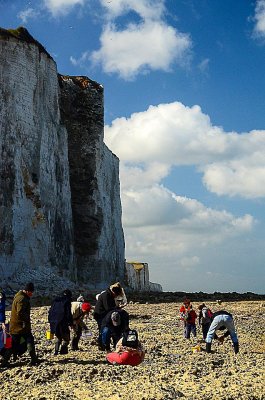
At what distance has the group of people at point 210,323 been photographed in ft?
40.0

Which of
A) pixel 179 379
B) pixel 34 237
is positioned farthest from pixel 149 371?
pixel 34 237

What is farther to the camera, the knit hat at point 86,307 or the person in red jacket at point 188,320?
the person in red jacket at point 188,320

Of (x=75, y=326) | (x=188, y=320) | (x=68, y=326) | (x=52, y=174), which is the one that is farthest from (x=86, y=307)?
(x=52, y=174)

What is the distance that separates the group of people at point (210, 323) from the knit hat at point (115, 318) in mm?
2785

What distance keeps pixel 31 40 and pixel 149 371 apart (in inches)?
1217

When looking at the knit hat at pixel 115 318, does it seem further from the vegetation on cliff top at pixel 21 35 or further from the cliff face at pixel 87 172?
the cliff face at pixel 87 172

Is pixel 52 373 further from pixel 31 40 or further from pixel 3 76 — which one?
pixel 31 40

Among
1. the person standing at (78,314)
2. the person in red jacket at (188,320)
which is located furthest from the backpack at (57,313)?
the person in red jacket at (188,320)

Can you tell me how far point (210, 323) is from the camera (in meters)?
14.1

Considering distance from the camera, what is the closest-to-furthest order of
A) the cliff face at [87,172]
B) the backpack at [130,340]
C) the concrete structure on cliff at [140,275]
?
the backpack at [130,340] < the cliff face at [87,172] < the concrete structure on cliff at [140,275]

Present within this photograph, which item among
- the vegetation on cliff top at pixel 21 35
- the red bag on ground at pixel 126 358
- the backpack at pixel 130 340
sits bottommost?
Answer: the red bag on ground at pixel 126 358

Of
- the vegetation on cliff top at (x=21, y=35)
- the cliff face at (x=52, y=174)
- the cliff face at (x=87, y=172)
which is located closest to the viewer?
the cliff face at (x=52, y=174)

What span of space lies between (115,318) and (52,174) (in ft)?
88.0

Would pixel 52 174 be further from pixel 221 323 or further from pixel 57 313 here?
pixel 57 313
